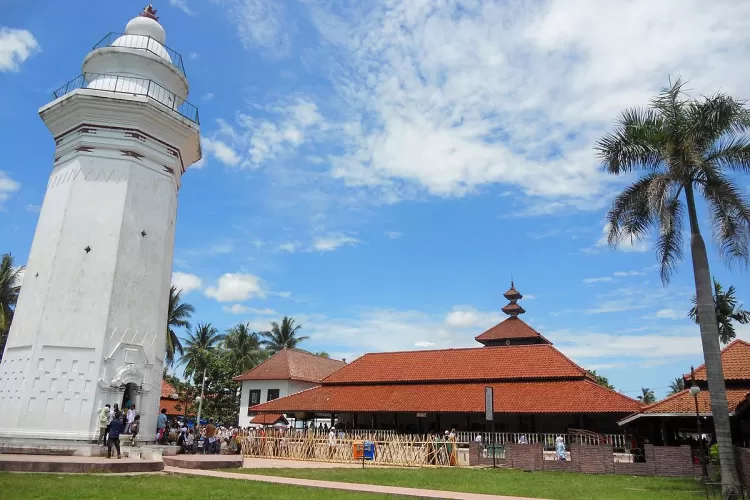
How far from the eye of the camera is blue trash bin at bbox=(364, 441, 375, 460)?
2272 cm

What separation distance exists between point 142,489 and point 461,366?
2235cm

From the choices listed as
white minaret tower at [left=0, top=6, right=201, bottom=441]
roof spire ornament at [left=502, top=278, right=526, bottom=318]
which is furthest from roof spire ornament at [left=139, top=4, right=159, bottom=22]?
roof spire ornament at [left=502, top=278, right=526, bottom=318]

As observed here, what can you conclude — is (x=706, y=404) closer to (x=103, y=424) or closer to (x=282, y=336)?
(x=103, y=424)

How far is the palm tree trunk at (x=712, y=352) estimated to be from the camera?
12.8 meters

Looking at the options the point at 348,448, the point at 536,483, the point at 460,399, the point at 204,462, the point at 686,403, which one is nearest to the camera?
the point at 536,483

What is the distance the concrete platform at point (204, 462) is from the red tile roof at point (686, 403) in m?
15.0

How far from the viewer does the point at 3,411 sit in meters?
17.3

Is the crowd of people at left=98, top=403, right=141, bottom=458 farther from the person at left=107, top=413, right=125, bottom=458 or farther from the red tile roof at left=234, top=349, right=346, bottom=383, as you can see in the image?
the red tile roof at left=234, top=349, right=346, bottom=383

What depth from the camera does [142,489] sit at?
10.6 meters

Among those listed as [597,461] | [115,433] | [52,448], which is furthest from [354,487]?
[597,461]

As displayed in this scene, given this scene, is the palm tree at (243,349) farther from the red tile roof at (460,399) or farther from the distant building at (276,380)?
the red tile roof at (460,399)

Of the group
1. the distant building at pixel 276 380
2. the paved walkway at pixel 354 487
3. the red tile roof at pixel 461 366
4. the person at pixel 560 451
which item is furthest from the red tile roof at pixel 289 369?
the paved walkway at pixel 354 487

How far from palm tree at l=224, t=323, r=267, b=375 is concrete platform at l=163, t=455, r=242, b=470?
118ft

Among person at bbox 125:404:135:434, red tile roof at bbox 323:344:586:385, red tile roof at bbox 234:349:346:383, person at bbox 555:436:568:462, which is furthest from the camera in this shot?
red tile roof at bbox 234:349:346:383
